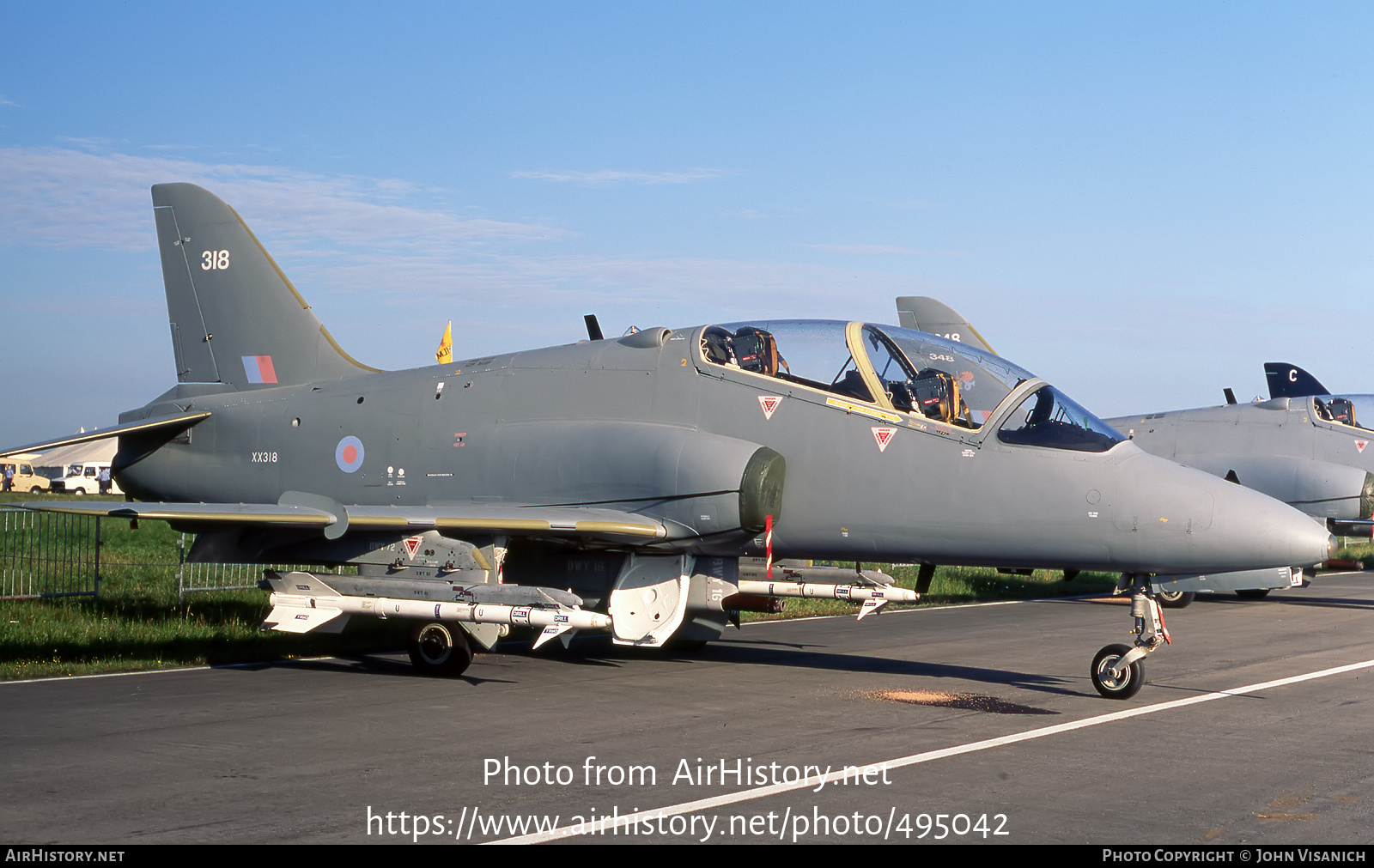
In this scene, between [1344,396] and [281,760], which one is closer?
[281,760]

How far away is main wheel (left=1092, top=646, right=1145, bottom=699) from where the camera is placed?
406 inches

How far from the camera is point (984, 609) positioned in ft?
66.7

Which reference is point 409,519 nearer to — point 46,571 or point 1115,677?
point 1115,677

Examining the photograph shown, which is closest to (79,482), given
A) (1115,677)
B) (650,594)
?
(650,594)

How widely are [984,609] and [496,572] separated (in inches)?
437

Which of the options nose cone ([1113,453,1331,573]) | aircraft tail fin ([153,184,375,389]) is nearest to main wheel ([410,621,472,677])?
aircraft tail fin ([153,184,375,389])

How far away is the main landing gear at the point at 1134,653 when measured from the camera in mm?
10133

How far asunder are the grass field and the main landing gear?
6991 mm

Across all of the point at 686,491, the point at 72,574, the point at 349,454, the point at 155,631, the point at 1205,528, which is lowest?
the point at 155,631

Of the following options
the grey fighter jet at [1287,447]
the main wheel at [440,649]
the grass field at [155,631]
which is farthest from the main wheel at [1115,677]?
the grey fighter jet at [1287,447]

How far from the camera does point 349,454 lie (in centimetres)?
1347

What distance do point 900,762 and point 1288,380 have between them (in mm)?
26034
